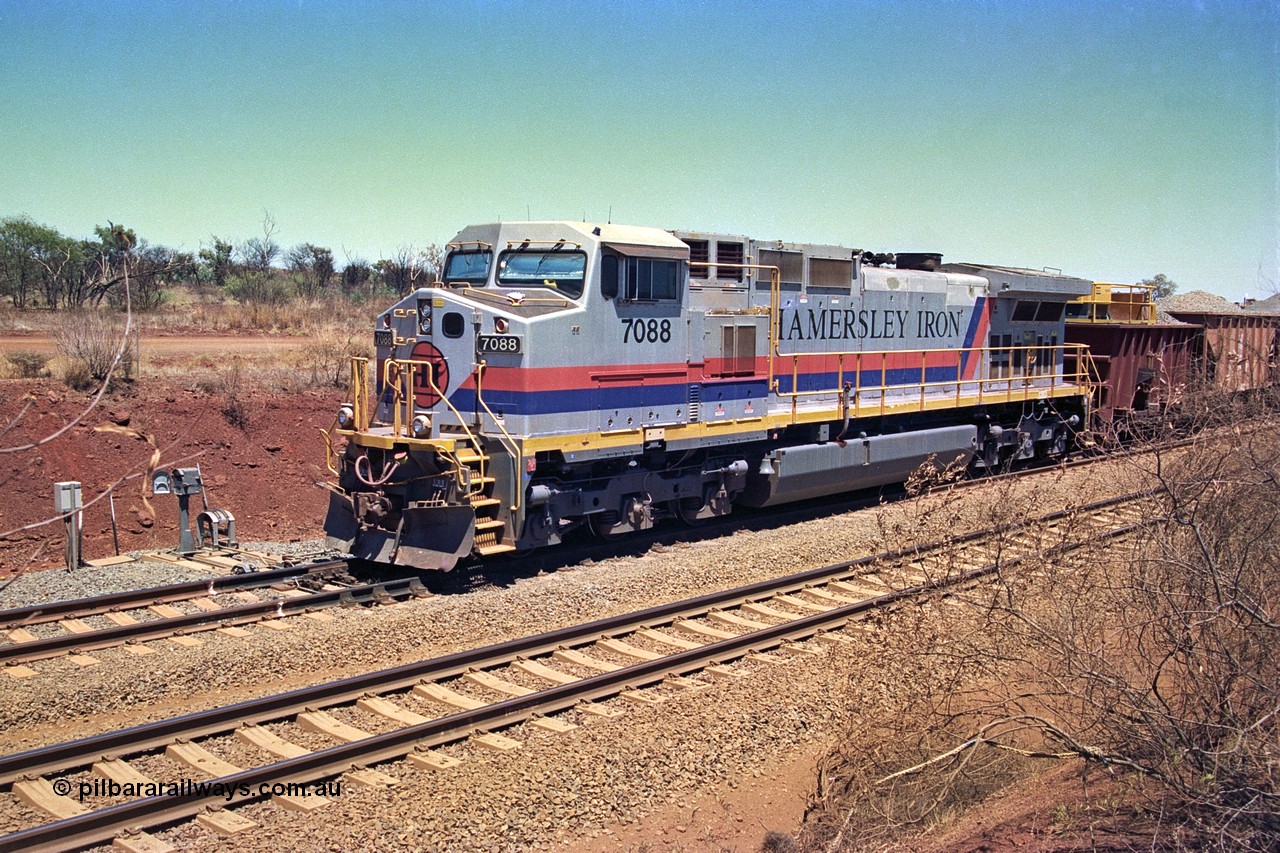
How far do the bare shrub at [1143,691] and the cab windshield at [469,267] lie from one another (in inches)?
257

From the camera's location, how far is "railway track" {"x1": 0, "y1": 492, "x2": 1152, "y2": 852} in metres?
6.33

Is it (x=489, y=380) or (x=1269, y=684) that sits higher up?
(x=489, y=380)

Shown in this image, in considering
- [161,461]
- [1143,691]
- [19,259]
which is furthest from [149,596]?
[19,259]

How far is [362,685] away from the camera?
8164mm

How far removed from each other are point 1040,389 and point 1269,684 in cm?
1416

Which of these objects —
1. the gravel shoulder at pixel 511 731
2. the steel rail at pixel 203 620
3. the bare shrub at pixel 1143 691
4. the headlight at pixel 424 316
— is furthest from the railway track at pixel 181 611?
the bare shrub at pixel 1143 691

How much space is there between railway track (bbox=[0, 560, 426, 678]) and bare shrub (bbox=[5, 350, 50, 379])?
8.82 m

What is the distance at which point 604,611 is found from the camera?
1057 cm

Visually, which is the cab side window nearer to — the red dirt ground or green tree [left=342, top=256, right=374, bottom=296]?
the red dirt ground

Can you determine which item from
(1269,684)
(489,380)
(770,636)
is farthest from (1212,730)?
(489,380)

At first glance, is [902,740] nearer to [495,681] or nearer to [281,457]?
[495,681]

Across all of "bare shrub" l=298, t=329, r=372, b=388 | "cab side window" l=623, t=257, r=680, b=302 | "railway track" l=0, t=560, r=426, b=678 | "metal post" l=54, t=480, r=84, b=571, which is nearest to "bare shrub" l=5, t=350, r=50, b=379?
"bare shrub" l=298, t=329, r=372, b=388

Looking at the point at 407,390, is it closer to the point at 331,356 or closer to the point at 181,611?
the point at 181,611

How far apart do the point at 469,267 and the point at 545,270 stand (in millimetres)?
1178
